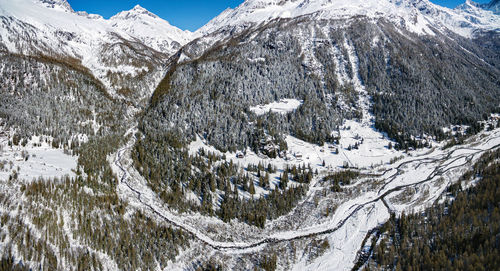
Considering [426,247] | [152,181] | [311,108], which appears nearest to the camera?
[426,247]

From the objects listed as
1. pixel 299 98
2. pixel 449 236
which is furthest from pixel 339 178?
pixel 299 98

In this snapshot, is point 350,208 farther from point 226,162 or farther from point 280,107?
point 280,107

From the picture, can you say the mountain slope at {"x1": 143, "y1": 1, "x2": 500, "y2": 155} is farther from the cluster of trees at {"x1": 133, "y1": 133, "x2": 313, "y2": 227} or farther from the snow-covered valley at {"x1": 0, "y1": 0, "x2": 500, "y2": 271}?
the cluster of trees at {"x1": 133, "y1": 133, "x2": 313, "y2": 227}

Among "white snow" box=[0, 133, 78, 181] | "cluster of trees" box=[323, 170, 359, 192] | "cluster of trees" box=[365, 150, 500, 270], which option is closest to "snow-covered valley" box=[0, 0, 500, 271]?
"cluster of trees" box=[323, 170, 359, 192]

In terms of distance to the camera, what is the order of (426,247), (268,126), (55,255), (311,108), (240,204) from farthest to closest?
(311,108)
(268,126)
(240,204)
(426,247)
(55,255)

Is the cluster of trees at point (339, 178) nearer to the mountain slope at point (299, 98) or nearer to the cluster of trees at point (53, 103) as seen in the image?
the mountain slope at point (299, 98)

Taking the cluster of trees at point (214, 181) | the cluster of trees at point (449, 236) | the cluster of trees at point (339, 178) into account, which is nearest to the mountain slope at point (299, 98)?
the cluster of trees at point (214, 181)

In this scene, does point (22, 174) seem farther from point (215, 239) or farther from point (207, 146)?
point (207, 146)

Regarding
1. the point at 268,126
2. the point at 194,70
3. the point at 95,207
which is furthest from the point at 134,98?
the point at 95,207
